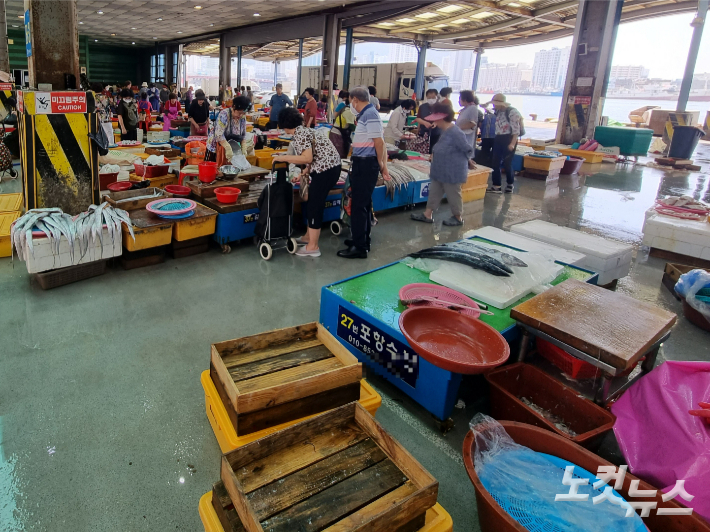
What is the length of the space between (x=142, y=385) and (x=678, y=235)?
5.97 metres

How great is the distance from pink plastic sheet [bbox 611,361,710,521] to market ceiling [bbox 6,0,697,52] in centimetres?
1434

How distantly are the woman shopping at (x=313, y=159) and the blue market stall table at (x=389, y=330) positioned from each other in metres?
1.53

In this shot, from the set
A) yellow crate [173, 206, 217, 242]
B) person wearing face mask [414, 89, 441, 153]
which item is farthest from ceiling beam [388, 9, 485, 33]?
yellow crate [173, 206, 217, 242]

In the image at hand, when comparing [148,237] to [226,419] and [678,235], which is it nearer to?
[226,419]

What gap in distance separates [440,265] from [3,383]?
3003 millimetres

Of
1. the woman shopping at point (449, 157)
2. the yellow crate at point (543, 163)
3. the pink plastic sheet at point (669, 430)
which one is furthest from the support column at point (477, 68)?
the pink plastic sheet at point (669, 430)

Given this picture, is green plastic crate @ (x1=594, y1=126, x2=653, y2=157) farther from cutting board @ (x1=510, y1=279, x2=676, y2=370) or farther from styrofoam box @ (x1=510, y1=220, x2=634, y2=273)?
cutting board @ (x1=510, y1=279, x2=676, y2=370)

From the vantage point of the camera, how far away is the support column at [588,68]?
13211mm

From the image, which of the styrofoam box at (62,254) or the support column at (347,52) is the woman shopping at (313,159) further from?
the support column at (347,52)

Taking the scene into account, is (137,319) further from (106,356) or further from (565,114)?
(565,114)

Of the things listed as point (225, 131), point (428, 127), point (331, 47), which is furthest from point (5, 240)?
point (331, 47)

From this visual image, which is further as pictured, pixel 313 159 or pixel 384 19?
pixel 384 19

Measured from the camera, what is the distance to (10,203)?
213 inches

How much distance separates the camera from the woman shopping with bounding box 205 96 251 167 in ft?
19.8
